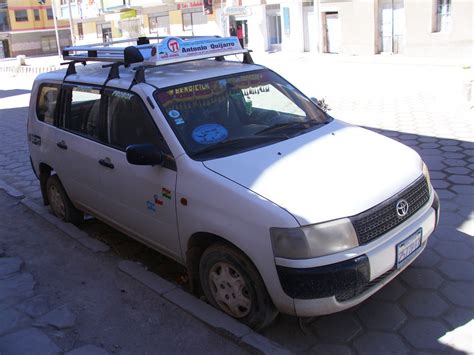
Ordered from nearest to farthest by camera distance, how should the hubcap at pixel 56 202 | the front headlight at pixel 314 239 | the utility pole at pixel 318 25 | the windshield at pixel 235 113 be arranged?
the front headlight at pixel 314 239
the windshield at pixel 235 113
the hubcap at pixel 56 202
the utility pole at pixel 318 25

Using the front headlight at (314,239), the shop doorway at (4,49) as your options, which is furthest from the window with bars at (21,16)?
the front headlight at (314,239)

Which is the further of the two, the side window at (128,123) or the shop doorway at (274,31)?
the shop doorway at (274,31)

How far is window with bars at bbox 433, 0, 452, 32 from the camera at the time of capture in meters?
20.4

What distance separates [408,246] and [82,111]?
3.27m

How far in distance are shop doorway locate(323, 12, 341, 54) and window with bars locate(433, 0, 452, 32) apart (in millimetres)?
5666

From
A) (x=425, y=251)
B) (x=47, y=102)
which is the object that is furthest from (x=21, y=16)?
(x=425, y=251)

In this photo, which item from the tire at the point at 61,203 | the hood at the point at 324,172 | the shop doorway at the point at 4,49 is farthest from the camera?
the shop doorway at the point at 4,49

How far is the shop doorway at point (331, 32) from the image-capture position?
84.4 ft

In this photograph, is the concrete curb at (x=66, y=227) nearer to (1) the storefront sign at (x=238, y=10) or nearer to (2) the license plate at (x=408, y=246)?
(2) the license plate at (x=408, y=246)

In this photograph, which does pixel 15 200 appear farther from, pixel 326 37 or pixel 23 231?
pixel 326 37

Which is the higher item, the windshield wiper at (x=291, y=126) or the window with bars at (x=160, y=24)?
the window with bars at (x=160, y=24)

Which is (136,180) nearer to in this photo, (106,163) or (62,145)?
(106,163)

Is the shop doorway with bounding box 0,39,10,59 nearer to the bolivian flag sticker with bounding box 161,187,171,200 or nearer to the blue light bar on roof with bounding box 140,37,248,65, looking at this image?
the blue light bar on roof with bounding box 140,37,248,65

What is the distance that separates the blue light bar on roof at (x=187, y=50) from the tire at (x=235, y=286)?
1.63 metres
